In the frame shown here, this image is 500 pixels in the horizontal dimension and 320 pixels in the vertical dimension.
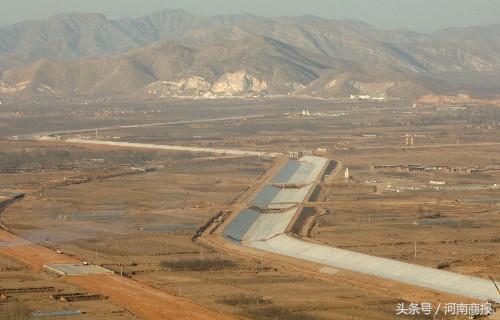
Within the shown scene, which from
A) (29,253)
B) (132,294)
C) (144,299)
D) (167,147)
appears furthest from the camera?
(167,147)

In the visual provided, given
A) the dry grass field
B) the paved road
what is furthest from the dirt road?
the paved road

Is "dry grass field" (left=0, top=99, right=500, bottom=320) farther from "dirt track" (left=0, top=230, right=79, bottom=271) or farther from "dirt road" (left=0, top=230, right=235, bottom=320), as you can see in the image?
"dirt track" (left=0, top=230, right=79, bottom=271)

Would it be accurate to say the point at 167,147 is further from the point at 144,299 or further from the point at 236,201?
the point at 144,299

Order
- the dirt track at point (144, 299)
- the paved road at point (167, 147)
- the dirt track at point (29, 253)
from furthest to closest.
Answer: the paved road at point (167, 147) → the dirt track at point (29, 253) → the dirt track at point (144, 299)

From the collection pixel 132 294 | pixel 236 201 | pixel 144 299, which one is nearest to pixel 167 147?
pixel 236 201

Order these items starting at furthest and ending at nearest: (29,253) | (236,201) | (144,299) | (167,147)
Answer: (167,147), (236,201), (29,253), (144,299)

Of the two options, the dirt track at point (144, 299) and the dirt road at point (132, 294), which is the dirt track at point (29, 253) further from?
the dirt track at point (144, 299)

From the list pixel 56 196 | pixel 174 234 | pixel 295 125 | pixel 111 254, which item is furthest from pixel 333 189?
pixel 295 125

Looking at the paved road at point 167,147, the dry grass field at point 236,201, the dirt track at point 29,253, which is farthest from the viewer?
the paved road at point 167,147

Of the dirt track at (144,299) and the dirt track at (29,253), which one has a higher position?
the dirt track at (144,299)

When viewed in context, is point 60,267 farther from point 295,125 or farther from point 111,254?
point 295,125

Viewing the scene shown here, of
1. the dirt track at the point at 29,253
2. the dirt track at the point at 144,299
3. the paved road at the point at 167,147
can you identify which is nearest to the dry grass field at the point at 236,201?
the dirt track at the point at 144,299
